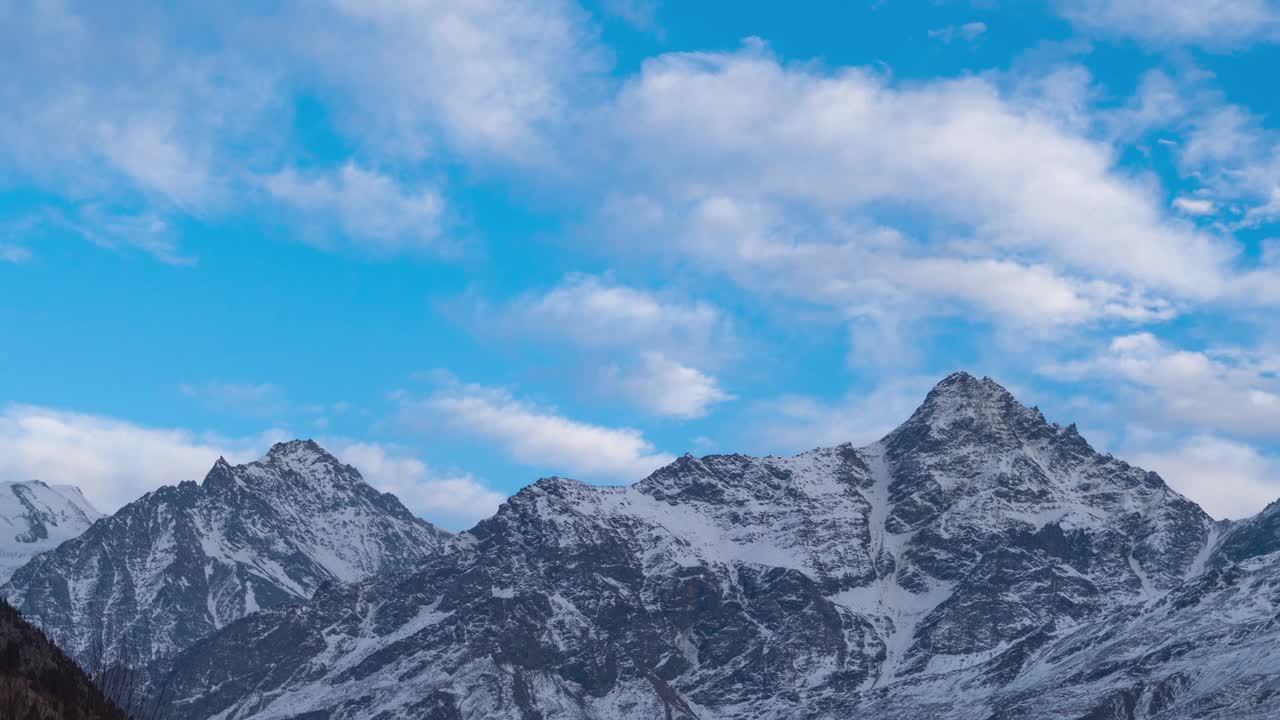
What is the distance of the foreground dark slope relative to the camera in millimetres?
52781

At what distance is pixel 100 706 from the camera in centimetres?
6047

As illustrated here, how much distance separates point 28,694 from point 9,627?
7.91 metres

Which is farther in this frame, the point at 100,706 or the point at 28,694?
the point at 100,706

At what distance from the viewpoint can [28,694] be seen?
54.1m

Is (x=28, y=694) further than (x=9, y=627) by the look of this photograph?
No

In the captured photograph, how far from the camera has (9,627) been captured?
6119cm

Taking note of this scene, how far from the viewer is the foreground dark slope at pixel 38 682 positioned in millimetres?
52781

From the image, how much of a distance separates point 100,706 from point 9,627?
461 cm

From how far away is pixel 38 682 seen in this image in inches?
2276

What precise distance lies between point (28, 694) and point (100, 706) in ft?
21.7
